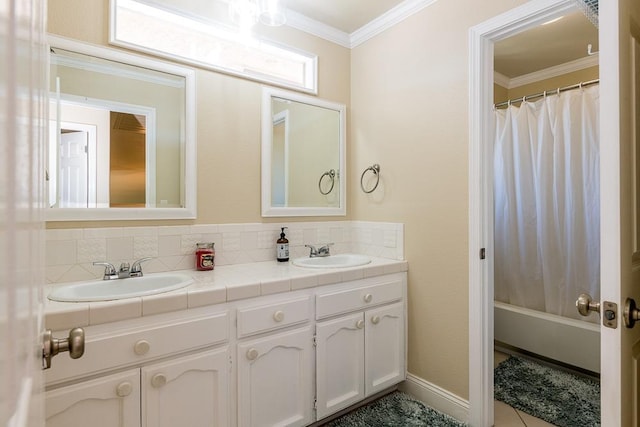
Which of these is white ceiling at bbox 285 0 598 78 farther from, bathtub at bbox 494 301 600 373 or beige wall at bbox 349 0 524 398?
bathtub at bbox 494 301 600 373

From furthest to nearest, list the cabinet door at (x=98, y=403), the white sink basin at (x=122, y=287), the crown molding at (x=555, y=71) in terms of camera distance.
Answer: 1. the crown molding at (x=555, y=71)
2. the white sink basin at (x=122, y=287)
3. the cabinet door at (x=98, y=403)

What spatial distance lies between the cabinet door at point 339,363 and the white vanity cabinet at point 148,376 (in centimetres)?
50

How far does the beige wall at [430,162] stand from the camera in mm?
1926

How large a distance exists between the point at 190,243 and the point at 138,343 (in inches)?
29.4

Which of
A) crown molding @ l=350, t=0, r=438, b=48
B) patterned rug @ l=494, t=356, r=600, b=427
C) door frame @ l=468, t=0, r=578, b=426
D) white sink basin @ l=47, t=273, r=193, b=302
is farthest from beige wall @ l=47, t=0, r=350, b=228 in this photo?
patterned rug @ l=494, t=356, r=600, b=427

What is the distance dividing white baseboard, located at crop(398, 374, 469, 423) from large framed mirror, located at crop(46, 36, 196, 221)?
1.70 meters

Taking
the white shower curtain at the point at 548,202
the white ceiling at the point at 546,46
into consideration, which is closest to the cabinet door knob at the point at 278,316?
the white shower curtain at the point at 548,202

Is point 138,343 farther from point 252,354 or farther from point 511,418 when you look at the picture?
point 511,418

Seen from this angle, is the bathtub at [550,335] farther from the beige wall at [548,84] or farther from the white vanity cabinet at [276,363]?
the beige wall at [548,84]

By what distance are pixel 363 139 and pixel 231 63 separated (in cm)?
104

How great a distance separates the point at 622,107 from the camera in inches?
34.0

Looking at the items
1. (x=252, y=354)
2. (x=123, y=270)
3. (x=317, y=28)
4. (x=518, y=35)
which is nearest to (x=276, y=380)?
(x=252, y=354)

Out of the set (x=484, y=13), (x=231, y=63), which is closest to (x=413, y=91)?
(x=484, y=13)

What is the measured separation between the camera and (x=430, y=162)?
6.83 ft
